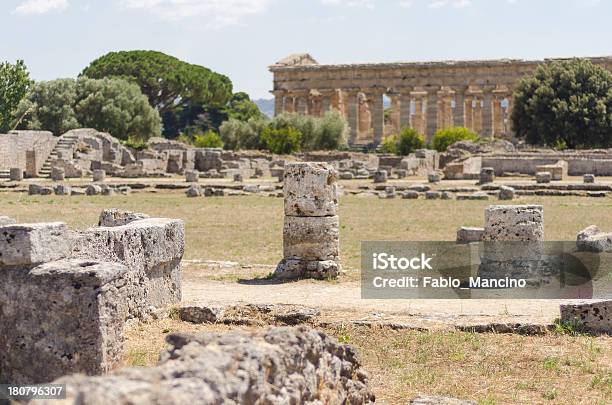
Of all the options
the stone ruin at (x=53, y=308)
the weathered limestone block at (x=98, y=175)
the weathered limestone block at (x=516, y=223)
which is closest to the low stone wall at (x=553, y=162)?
the weathered limestone block at (x=98, y=175)

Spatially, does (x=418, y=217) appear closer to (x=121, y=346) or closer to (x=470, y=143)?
(x=121, y=346)

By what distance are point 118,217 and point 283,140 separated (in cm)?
4475

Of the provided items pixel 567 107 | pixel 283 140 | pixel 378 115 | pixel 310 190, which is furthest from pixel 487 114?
pixel 310 190

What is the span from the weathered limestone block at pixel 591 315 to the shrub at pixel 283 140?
46.6 m

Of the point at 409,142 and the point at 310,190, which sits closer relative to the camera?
the point at 310,190

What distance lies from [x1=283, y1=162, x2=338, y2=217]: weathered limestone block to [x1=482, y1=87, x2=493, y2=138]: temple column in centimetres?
6192

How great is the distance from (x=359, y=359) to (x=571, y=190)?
26621 mm

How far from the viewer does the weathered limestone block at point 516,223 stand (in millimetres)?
14336

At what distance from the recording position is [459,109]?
77.2 m

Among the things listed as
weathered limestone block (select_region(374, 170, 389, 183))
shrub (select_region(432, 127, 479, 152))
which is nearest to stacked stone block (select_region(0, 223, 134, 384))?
weathered limestone block (select_region(374, 170, 389, 183))

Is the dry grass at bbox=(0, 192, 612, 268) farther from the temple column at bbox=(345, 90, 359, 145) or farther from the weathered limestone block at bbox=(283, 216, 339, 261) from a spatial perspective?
the temple column at bbox=(345, 90, 359, 145)

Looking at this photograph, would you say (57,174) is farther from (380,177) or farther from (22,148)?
(380,177)

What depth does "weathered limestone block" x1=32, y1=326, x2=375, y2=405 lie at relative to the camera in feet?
14.1

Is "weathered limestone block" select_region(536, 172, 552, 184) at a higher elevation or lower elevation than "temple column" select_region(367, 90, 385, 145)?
lower
